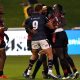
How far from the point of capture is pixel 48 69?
14594 mm

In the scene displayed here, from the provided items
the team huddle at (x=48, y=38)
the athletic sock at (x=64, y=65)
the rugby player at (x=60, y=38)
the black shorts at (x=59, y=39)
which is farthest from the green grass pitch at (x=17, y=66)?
the black shorts at (x=59, y=39)

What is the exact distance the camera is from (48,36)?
15094 millimetres

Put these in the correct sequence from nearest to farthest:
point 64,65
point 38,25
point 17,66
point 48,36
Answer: point 38,25 → point 64,65 → point 48,36 → point 17,66

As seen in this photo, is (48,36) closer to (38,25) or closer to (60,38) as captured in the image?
(60,38)

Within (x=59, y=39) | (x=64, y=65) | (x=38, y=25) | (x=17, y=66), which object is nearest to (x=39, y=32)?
(x=38, y=25)

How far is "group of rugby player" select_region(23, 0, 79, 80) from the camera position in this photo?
1452 centimetres

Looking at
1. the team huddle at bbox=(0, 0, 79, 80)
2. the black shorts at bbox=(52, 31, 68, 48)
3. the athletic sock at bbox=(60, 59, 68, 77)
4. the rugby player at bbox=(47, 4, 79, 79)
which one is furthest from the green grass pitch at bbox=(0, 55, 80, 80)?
the black shorts at bbox=(52, 31, 68, 48)

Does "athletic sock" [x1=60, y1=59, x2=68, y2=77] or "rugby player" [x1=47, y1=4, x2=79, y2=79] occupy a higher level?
"rugby player" [x1=47, y1=4, x2=79, y2=79]

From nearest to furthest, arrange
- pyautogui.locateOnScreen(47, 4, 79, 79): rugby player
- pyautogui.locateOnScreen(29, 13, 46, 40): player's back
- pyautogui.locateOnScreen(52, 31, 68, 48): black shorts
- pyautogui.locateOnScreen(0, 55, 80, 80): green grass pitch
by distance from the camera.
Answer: pyautogui.locateOnScreen(29, 13, 46, 40): player's back < pyautogui.locateOnScreen(47, 4, 79, 79): rugby player < pyautogui.locateOnScreen(52, 31, 68, 48): black shorts < pyautogui.locateOnScreen(0, 55, 80, 80): green grass pitch

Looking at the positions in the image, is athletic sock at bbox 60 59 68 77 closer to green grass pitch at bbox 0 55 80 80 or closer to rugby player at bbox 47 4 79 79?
rugby player at bbox 47 4 79 79

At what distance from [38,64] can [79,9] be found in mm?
23899

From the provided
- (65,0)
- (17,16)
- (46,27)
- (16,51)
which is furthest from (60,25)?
(65,0)

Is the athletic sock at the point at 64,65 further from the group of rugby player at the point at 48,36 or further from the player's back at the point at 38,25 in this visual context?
the player's back at the point at 38,25

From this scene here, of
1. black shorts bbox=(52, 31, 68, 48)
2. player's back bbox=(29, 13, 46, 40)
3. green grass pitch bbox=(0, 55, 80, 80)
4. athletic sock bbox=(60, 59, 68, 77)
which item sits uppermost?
player's back bbox=(29, 13, 46, 40)
